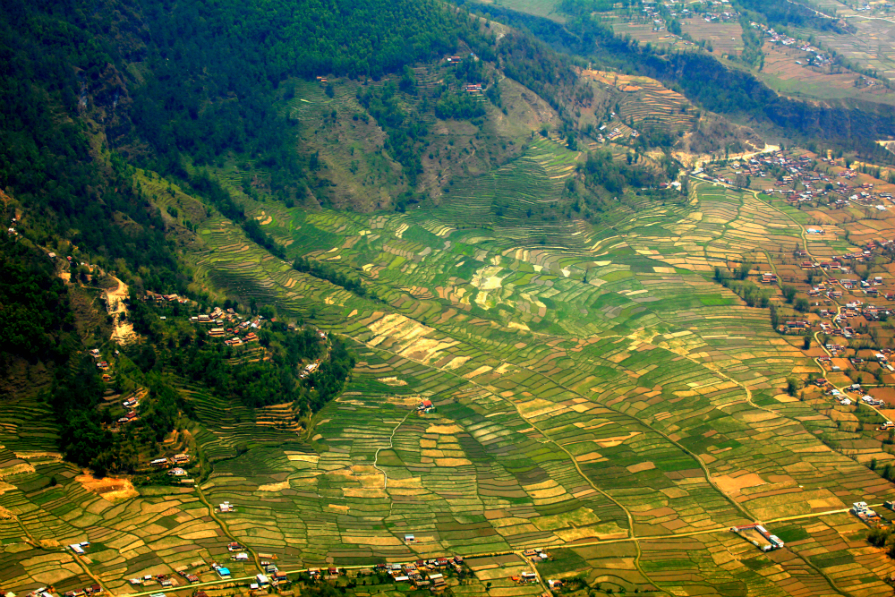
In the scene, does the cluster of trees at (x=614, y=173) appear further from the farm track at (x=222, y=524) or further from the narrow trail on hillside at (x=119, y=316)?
the farm track at (x=222, y=524)

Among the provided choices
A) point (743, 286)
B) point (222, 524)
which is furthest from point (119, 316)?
point (743, 286)

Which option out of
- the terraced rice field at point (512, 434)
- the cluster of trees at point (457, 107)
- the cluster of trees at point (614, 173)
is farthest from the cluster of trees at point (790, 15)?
the cluster of trees at point (457, 107)

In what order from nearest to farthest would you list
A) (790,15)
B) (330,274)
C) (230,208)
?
1. (330,274)
2. (230,208)
3. (790,15)

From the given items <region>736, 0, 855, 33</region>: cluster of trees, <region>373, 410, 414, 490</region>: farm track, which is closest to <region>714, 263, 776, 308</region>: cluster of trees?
<region>373, 410, 414, 490</region>: farm track

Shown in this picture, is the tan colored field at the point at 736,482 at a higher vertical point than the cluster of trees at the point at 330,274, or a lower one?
lower

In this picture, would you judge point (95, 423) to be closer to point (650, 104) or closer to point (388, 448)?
point (388, 448)

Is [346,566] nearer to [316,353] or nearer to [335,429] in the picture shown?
[335,429]

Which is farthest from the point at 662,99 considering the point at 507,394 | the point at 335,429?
the point at 335,429

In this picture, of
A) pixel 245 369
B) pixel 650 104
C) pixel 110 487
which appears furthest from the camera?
pixel 650 104
